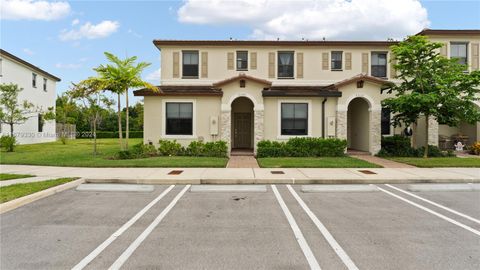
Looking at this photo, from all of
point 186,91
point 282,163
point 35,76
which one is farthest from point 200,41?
point 35,76

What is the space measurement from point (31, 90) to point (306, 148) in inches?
1023

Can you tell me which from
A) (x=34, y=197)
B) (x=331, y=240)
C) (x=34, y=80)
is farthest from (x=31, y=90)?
(x=331, y=240)

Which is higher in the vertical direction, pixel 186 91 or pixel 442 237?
pixel 186 91

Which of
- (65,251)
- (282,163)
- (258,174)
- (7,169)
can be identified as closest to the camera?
(65,251)

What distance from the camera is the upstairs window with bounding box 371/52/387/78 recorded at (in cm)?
1850

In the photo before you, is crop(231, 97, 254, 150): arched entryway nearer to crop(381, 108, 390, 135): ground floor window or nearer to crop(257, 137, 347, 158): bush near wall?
crop(257, 137, 347, 158): bush near wall

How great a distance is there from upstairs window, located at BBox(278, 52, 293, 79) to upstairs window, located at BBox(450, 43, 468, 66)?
10421 millimetres

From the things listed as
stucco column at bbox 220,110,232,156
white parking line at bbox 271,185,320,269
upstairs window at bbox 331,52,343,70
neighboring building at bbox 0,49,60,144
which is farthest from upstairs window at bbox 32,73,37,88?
white parking line at bbox 271,185,320,269

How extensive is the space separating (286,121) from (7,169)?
13115mm

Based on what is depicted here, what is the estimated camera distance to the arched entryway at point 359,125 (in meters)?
16.5

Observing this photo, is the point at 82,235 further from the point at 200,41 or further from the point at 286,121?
the point at 200,41

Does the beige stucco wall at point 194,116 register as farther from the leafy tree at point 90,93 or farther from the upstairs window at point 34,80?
the upstairs window at point 34,80

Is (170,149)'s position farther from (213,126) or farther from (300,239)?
(300,239)

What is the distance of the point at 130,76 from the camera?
1429 centimetres
